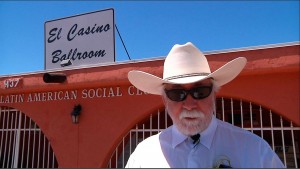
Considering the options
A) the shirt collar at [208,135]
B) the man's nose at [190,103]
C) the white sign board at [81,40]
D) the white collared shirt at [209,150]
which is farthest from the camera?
the white sign board at [81,40]

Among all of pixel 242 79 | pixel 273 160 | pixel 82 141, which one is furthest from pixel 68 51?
pixel 273 160

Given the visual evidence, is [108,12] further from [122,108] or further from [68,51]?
[122,108]

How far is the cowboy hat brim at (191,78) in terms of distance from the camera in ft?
6.63

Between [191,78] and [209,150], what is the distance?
1.76ft

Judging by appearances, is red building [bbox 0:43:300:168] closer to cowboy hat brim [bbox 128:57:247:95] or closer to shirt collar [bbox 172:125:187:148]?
cowboy hat brim [bbox 128:57:247:95]

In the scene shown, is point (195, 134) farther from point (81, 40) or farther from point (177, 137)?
point (81, 40)

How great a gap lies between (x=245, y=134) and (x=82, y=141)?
4315mm

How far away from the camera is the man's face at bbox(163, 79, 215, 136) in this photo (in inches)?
74.1

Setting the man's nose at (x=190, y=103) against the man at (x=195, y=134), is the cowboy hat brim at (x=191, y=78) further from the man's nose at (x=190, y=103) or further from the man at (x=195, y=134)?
the man's nose at (x=190, y=103)

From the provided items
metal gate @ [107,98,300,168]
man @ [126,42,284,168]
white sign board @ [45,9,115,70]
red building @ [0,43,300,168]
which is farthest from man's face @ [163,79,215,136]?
white sign board @ [45,9,115,70]

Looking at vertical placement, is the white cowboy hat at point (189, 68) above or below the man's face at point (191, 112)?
above

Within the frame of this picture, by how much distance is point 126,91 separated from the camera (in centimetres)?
527

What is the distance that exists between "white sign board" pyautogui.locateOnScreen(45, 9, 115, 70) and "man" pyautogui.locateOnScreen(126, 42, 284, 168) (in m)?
5.56

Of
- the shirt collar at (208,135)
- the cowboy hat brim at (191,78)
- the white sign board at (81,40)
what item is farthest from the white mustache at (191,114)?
the white sign board at (81,40)
